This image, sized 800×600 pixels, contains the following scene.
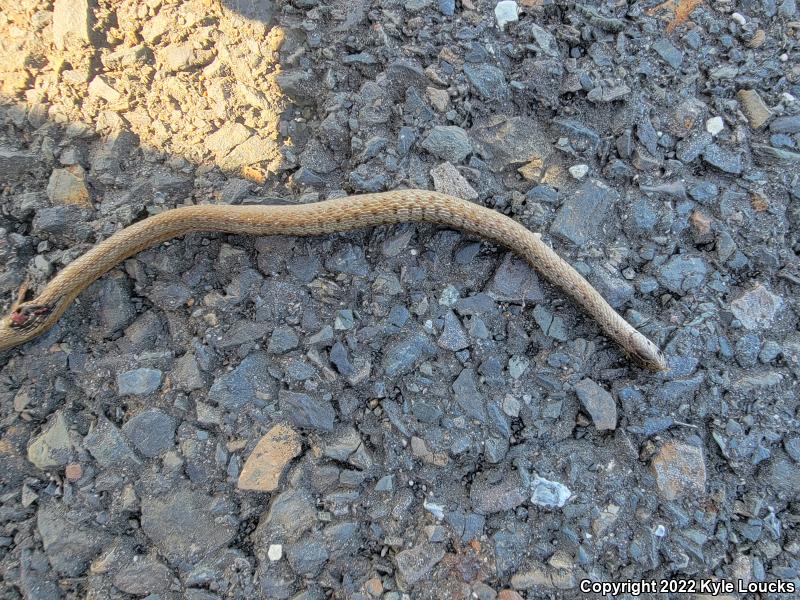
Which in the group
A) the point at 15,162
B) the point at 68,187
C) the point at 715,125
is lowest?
the point at 68,187

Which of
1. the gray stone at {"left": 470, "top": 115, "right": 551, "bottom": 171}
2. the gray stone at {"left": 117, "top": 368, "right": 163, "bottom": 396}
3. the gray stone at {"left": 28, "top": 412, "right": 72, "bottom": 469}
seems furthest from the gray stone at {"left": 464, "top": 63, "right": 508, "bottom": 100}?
the gray stone at {"left": 28, "top": 412, "right": 72, "bottom": 469}

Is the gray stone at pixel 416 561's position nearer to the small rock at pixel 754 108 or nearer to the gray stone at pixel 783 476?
the gray stone at pixel 783 476

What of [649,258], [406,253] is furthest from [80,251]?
[649,258]

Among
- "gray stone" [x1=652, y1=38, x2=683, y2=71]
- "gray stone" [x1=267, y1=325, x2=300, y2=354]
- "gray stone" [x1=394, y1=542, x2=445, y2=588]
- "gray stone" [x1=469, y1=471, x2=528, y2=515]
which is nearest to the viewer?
"gray stone" [x1=394, y1=542, x2=445, y2=588]

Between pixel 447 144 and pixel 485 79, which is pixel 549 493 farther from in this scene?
pixel 485 79

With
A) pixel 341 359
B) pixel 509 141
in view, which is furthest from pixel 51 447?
pixel 509 141

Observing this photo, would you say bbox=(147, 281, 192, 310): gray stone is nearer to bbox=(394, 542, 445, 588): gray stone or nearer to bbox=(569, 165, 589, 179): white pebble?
bbox=(394, 542, 445, 588): gray stone

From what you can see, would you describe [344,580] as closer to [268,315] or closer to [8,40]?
[268,315]

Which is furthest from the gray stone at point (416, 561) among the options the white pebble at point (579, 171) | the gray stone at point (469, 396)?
the white pebble at point (579, 171)
